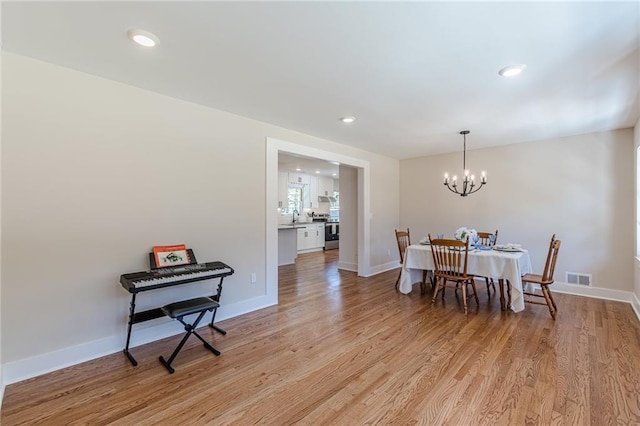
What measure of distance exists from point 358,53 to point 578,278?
478 centimetres

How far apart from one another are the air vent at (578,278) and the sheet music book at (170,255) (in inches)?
212

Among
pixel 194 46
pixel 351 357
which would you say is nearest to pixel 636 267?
pixel 351 357

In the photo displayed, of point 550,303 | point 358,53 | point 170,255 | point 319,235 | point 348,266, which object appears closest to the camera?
point 358,53

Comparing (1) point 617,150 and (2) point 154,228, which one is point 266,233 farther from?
(1) point 617,150

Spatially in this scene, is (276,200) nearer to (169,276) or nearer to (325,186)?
(169,276)

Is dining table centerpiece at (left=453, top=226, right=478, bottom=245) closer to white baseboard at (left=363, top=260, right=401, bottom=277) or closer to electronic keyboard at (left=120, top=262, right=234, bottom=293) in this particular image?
white baseboard at (left=363, top=260, right=401, bottom=277)

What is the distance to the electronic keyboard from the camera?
2400 mm

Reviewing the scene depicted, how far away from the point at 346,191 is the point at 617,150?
425 centimetres

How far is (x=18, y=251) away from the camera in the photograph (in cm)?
220

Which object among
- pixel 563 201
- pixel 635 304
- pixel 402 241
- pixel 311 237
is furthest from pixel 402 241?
pixel 311 237

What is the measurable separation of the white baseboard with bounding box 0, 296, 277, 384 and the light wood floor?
75mm

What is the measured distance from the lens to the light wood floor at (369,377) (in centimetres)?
184

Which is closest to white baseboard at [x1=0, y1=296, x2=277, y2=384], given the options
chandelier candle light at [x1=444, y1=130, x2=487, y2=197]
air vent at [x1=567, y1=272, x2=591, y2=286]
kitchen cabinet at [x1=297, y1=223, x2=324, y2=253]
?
chandelier candle light at [x1=444, y1=130, x2=487, y2=197]

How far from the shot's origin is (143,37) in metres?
1.96
